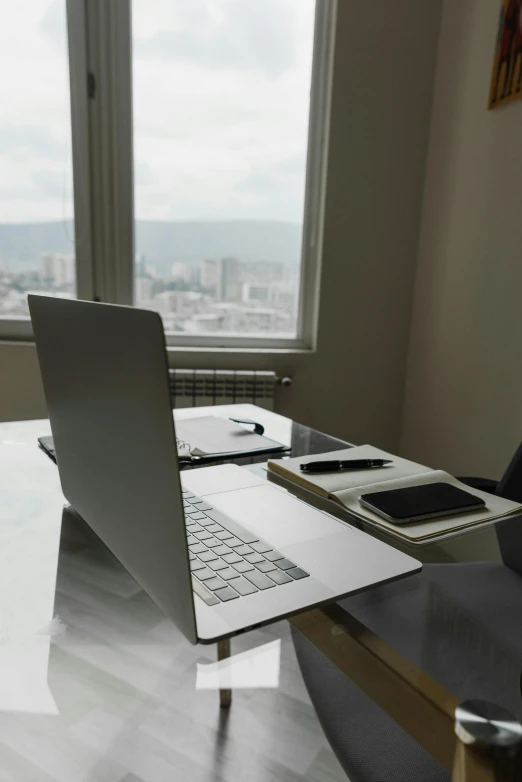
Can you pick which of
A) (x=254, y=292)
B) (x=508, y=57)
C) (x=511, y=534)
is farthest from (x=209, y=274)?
(x=511, y=534)

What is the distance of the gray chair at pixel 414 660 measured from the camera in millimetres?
565

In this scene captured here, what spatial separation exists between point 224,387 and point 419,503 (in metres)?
1.55

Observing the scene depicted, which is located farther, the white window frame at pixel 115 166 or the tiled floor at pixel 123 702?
the white window frame at pixel 115 166

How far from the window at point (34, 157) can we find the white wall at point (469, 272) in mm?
1548

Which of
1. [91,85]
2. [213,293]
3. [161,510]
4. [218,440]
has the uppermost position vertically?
[91,85]

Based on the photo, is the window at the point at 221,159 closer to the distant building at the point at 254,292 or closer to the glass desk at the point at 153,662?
the distant building at the point at 254,292

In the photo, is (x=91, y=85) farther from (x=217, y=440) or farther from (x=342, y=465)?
(x=342, y=465)

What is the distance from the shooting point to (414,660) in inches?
22.8

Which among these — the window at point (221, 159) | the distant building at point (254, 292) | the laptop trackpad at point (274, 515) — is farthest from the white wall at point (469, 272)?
the laptop trackpad at point (274, 515)

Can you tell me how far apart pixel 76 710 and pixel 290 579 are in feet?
0.87

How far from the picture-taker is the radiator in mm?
2264

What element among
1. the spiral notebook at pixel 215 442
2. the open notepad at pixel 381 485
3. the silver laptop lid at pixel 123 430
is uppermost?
the silver laptop lid at pixel 123 430

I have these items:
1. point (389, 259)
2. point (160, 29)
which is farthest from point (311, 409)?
point (160, 29)

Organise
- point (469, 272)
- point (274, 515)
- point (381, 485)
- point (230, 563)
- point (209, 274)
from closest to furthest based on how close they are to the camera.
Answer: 1. point (230, 563)
2. point (274, 515)
3. point (381, 485)
4. point (469, 272)
5. point (209, 274)
